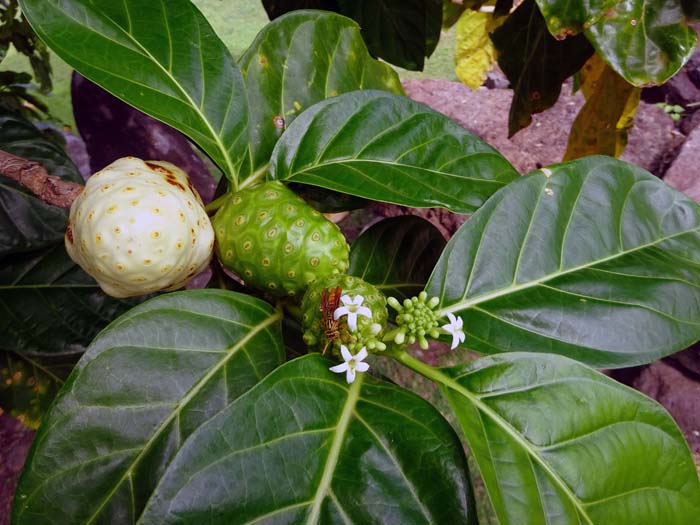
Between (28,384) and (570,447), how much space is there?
1.02 metres

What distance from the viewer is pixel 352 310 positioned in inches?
23.6

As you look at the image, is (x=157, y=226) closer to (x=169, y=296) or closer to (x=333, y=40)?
(x=169, y=296)

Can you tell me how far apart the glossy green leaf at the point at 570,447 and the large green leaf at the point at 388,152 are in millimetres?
239

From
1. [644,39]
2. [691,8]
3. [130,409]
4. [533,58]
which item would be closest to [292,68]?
[130,409]

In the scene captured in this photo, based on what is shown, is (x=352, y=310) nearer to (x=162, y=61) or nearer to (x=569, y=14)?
(x=162, y=61)

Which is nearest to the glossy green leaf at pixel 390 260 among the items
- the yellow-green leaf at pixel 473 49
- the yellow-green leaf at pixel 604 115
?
the yellow-green leaf at pixel 604 115

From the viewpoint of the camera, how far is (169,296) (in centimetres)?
64

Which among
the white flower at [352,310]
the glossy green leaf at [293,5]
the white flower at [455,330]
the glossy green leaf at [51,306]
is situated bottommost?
the glossy green leaf at [51,306]

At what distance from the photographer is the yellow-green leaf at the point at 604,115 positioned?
67.1 inches

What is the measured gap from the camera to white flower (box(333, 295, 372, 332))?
59 centimetres

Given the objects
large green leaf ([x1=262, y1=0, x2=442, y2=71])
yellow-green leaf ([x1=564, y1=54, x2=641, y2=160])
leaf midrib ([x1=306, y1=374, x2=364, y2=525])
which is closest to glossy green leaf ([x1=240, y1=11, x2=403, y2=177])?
leaf midrib ([x1=306, y1=374, x2=364, y2=525])

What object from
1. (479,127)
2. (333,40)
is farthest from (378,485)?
(479,127)

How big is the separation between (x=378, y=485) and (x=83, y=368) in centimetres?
32

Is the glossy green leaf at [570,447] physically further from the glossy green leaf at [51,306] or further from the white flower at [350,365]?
the glossy green leaf at [51,306]
